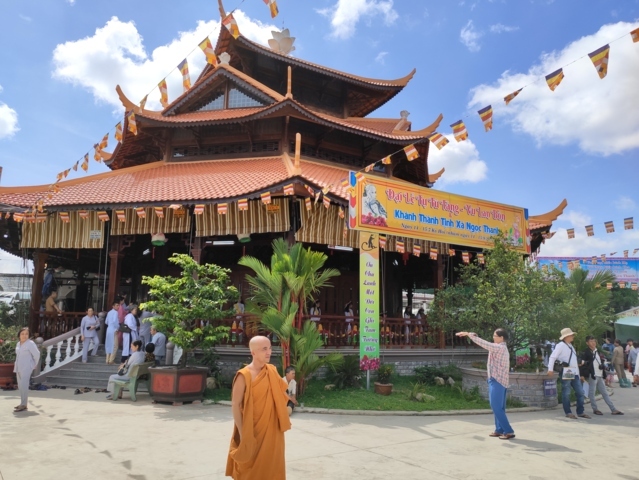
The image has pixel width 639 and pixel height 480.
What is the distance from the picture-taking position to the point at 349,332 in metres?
12.8

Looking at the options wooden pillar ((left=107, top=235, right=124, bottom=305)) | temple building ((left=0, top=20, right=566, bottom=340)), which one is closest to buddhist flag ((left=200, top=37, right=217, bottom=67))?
temple building ((left=0, top=20, right=566, bottom=340))

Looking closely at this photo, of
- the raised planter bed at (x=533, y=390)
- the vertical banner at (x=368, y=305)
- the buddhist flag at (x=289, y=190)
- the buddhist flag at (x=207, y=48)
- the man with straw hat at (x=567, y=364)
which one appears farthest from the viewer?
the buddhist flag at (x=289, y=190)

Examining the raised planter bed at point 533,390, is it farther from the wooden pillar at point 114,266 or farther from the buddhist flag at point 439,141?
the wooden pillar at point 114,266

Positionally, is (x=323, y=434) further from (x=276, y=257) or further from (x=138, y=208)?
(x=138, y=208)

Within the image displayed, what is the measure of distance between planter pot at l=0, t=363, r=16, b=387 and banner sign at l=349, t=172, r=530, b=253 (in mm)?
8723

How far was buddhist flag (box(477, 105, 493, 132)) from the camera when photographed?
9773mm

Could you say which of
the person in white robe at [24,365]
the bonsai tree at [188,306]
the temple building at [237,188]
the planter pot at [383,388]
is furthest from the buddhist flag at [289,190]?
the person in white robe at [24,365]

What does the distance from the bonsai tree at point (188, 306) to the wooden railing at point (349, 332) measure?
4.57 feet

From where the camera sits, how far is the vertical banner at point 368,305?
11.0m

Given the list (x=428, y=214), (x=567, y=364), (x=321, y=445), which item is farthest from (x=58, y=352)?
(x=567, y=364)

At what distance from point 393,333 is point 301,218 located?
4170mm

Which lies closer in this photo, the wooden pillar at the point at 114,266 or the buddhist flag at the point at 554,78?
the buddhist flag at the point at 554,78

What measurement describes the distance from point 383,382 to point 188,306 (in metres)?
4.79

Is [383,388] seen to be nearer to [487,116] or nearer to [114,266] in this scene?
[487,116]
